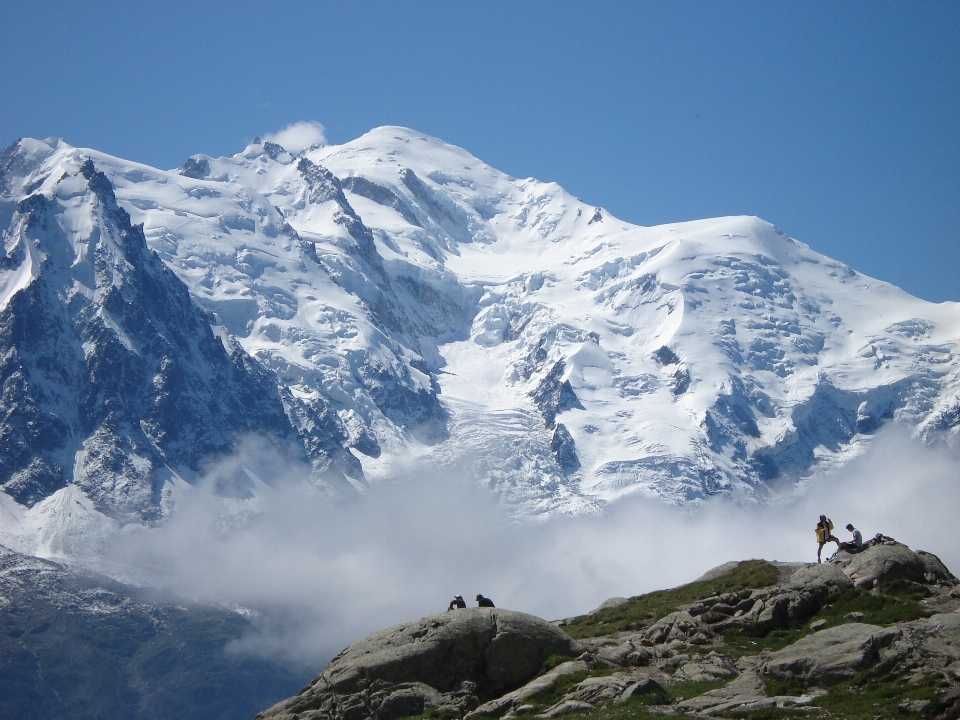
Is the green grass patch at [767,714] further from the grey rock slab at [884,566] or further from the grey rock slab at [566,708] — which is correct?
the grey rock slab at [884,566]

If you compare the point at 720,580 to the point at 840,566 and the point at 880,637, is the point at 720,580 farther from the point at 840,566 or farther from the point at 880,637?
the point at 880,637

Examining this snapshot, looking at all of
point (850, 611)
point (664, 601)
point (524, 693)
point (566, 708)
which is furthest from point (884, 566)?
point (524, 693)

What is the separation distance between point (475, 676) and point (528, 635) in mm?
3110

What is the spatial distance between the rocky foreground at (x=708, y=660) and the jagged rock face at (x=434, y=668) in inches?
2.5

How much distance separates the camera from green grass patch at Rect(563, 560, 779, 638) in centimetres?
6222

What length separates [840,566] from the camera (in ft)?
192

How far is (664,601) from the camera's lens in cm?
6650

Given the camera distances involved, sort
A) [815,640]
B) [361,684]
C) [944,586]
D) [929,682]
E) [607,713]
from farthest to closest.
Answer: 1. [944,586]
2. [361,684]
3. [815,640]
4. [607,713]
5. [929,682]

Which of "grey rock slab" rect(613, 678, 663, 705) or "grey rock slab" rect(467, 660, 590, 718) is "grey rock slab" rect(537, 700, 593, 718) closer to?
"grey rock slab" rect(613, 678, 663, 705)

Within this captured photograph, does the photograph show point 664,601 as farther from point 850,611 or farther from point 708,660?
point 708,660

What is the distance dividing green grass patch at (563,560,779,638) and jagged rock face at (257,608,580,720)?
29.2 feet

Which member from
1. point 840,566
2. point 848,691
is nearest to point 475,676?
point 848,691

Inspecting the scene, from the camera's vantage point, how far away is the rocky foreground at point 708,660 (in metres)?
44.1

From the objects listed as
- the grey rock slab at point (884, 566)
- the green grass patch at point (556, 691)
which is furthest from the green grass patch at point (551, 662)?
the grey rock slab at point (884, 566)
